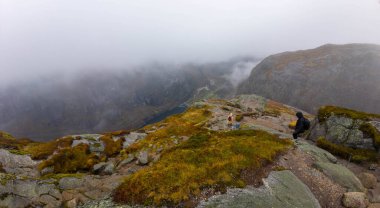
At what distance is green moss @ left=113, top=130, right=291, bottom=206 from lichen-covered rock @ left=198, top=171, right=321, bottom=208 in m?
0.97

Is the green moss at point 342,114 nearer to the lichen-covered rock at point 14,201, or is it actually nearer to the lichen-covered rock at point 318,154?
the lichen-covered rock at point 318,154

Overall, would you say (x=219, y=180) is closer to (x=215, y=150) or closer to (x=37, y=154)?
(x=215, y=150)

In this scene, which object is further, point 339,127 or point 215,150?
point 339,127

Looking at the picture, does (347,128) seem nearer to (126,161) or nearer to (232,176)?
(232,176)

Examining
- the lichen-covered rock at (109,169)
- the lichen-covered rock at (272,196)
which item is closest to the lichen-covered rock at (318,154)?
the lichen-covered rock at (272,196)

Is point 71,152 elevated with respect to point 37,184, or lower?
lower

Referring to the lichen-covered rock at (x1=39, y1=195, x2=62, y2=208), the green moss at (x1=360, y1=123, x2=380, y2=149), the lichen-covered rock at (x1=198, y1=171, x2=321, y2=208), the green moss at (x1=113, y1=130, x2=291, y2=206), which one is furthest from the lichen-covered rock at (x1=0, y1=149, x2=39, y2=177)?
the green moss at (x1=360, y1=123, x2=380, y2=149)

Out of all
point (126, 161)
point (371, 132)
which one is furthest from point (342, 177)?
point (126, 161)

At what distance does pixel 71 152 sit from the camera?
144 ft

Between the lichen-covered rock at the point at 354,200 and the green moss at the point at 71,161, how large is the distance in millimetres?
29020

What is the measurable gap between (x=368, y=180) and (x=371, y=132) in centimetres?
937

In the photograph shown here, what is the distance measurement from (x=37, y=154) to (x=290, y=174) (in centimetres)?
3852

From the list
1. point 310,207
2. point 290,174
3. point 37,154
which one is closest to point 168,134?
point 37,154

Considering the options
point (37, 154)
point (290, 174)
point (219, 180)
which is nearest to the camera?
point (219, 180)
